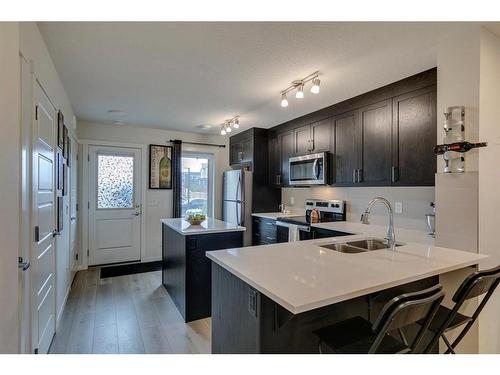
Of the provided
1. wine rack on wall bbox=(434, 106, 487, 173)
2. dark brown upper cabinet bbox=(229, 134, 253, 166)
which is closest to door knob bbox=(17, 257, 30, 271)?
wine rack on wall bbox=(434, 106, 487, 173)

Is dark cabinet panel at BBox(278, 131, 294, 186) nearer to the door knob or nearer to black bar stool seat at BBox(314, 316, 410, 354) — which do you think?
black bar stool seat at BBox(314, 316, 410, 354)

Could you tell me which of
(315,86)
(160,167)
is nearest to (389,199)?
(315,86)

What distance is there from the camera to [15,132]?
1356 mm

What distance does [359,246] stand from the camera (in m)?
2.19

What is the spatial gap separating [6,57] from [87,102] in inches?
94.9

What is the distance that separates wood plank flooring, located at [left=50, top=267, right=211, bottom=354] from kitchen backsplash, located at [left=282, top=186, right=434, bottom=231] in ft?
7.41

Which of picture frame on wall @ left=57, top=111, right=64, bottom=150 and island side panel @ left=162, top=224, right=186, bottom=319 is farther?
island side panel @ left=162, top=224, right=186, bottom=319

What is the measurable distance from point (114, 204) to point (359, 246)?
4.04 metres

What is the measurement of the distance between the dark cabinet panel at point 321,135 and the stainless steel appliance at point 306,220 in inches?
31.3

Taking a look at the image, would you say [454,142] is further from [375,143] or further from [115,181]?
[115,181]

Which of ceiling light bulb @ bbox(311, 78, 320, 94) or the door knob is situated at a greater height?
ceiling light bulb @ bbox(311, 78, 320, 94)

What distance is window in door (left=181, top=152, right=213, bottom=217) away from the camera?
5328 mm
